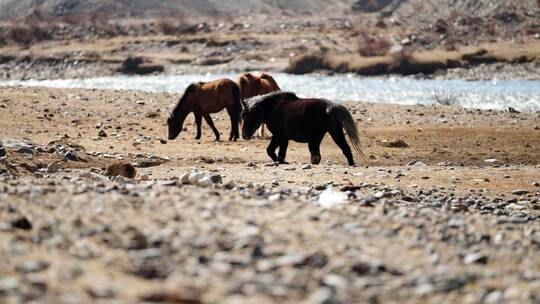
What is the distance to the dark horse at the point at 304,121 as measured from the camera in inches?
640

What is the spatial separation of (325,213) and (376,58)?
49160 millimetres

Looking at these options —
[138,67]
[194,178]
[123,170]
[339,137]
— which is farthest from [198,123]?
[138,67]

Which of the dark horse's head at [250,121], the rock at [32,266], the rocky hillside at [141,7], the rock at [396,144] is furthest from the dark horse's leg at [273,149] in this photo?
the rocky hillside at [141,7]

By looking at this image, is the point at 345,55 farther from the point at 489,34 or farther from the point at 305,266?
the point at 305,266

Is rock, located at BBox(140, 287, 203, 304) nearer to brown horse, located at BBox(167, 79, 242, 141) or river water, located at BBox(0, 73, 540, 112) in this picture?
brown horse, located at BBox(167, 79, 242, 141)

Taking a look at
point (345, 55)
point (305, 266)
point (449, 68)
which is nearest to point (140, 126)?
point (305, 266)

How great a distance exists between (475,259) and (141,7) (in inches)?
3618

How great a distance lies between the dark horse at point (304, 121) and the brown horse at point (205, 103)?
4.65m

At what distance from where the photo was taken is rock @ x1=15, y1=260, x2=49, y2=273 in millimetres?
6105

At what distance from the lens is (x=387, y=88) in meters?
44.8

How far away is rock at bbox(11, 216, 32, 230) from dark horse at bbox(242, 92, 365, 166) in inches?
368

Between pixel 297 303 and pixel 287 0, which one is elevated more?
pixel 297 303

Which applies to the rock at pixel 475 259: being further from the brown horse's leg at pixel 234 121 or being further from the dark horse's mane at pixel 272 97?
the brown horse's leg at pixel 234 121

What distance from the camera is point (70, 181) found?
10.4 m
